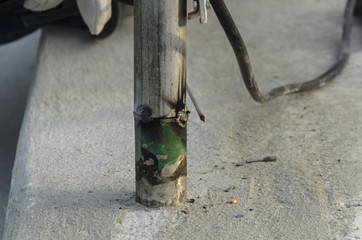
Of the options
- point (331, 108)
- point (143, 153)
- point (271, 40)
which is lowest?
point (271, 40)

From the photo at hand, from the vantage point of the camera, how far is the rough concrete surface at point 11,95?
12.9 ft

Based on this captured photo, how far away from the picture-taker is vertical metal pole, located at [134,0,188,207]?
2.28 meters

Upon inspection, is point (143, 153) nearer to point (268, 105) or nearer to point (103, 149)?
point (103, 149)

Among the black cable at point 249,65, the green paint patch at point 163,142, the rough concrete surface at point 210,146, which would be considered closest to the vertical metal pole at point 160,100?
the green paint patch at point 163,142

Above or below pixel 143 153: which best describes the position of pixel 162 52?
above

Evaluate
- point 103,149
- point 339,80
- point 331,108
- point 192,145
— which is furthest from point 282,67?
point 103,149

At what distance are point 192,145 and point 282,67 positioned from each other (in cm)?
141

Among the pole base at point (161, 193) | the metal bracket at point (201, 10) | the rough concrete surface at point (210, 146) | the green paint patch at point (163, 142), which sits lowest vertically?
the rough concrete surface at point (210, 146)

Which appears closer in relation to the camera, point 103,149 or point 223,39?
point 103,149

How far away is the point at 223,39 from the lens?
479 cm

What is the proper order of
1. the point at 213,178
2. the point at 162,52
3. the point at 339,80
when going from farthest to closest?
the point at 339,80 → the point at 213,178 → the point at 162,52

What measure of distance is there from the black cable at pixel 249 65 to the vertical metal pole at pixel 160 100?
25 centimetres

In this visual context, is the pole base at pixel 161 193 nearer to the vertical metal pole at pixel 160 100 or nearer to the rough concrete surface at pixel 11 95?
the vertical metal pole at pixel 160 100

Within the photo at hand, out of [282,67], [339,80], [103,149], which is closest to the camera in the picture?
[103,149]
